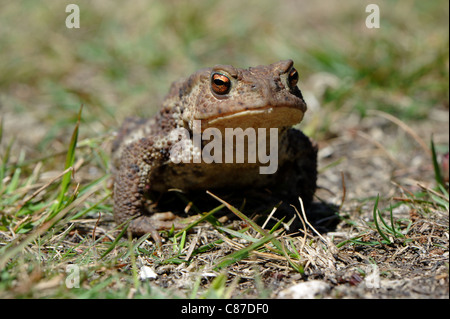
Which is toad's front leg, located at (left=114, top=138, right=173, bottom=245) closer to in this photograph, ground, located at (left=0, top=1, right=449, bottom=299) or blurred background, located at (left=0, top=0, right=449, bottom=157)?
ground, located at (left=0, top=1, right=449, bottom=299)

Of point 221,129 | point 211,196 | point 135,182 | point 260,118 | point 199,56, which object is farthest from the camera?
point 199,56

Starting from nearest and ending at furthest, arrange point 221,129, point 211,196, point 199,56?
1. point 221,129
2. point 211,196
3. point 199,56

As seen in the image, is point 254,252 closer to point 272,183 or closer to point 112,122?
point 272,183

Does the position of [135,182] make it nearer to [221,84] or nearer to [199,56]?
[221,84]

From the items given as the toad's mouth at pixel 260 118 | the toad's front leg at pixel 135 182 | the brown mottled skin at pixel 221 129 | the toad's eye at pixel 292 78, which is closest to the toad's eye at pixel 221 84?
the brown mottled skin at pixel 221 129

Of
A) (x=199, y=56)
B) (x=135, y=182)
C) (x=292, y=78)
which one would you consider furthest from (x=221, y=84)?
(x=199, y=56)

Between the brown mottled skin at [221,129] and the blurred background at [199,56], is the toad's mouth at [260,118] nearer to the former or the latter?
the brown mottled skin at [221,129]
